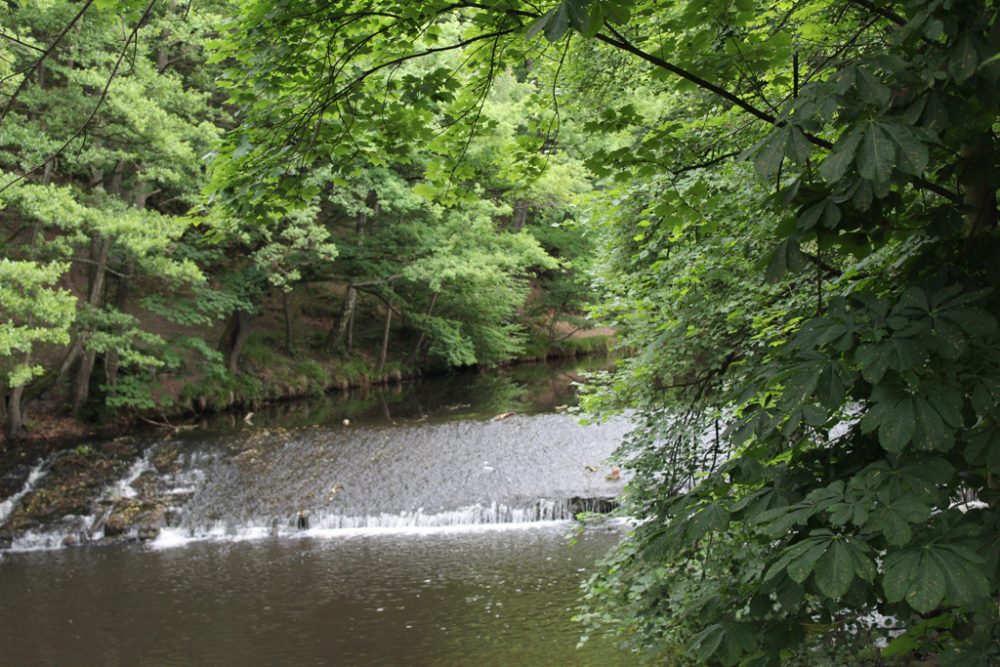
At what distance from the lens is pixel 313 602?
28.5ft

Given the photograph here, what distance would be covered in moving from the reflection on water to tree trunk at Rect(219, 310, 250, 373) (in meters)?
7.54

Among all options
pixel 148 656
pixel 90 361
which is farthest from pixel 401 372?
pixel 148 656

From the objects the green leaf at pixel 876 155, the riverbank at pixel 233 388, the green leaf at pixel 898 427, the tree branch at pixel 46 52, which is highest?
the riverbank at pixel 233 388

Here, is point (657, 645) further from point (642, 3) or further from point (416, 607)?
point (416, 607)

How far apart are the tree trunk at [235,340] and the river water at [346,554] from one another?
203 centimetres

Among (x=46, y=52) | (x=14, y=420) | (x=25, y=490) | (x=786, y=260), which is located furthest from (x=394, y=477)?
(x=786, y=260)

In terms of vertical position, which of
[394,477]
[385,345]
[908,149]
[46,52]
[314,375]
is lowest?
[394,477]

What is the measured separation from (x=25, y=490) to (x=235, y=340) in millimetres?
6614

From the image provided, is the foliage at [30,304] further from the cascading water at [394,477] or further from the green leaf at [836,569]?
the green leaf at [836,569]

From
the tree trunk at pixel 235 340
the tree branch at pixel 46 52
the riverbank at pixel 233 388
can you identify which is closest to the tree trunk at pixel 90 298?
the riverbank at pixel 233 388

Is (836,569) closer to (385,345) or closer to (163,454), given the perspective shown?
(163,454)

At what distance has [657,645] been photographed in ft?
10.8

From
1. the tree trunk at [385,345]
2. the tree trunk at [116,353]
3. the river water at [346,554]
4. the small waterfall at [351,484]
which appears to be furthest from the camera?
the tree trunk at [385,345]

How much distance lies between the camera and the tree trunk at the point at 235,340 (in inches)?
714
